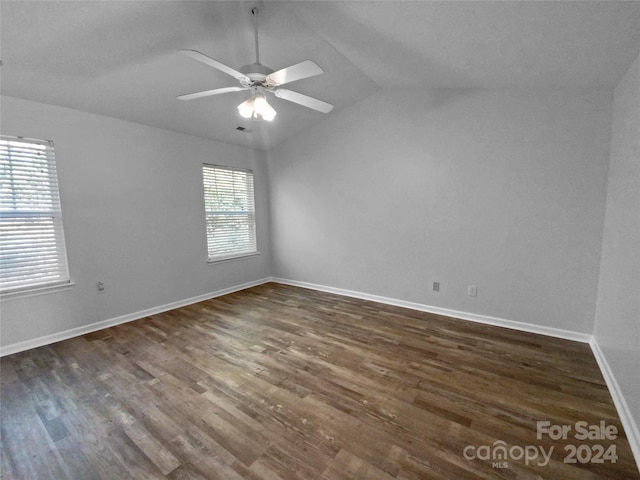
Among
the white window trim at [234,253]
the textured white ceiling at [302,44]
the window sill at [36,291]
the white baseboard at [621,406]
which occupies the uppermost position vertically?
the textured white ceiling at [302,44]

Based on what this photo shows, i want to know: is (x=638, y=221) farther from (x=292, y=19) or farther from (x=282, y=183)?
(x=282, y=183)

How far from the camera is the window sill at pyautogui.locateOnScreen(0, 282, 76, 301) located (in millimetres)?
Answer: 2530

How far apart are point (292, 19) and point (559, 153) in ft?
9.21

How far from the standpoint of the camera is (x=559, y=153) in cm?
264

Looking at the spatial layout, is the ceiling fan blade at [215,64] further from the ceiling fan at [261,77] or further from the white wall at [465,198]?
the white wall at [465,198]

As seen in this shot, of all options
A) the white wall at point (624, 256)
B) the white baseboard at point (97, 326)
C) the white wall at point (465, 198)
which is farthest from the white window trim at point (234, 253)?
the white wall at point (624, 256)

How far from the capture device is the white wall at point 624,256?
166 cm

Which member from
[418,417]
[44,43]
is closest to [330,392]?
[418,417]

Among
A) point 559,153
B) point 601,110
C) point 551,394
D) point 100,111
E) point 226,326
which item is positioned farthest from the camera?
point 226,326

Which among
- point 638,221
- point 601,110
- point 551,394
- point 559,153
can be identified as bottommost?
point 551,394

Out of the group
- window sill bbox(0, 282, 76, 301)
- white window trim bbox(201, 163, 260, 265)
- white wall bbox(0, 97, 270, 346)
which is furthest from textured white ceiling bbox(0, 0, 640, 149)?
window sill bbox(0, 282, 76, 301)

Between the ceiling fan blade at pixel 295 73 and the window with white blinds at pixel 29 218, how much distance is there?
2.52 m

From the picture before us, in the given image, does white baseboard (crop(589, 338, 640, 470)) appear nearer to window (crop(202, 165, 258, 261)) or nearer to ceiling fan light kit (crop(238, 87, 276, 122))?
ceiling fan light kit (crop(238, 87, 276, 122))

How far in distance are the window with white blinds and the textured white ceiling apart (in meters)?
0.57
